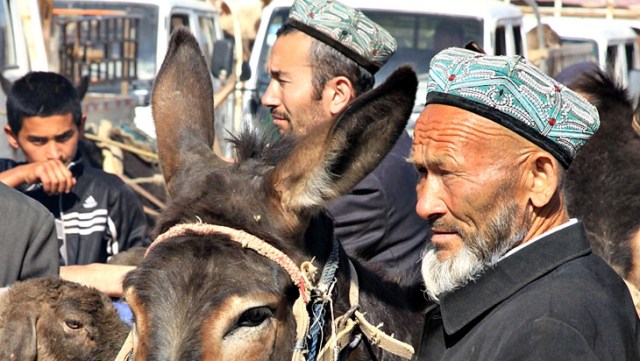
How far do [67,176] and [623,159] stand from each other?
2.93m

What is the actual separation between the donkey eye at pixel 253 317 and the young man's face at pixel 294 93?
1710mm

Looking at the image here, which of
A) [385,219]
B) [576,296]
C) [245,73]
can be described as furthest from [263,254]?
[245,73]

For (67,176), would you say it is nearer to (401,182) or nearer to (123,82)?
(401,182)

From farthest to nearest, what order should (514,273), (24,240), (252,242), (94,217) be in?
(94,217), (24,240), (252,242), (514,273)

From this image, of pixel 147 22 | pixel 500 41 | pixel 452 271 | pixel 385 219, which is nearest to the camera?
pixel 452 271

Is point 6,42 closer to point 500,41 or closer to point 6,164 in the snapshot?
point 6,164

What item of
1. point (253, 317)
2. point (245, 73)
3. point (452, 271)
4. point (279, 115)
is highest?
point (452, 271)

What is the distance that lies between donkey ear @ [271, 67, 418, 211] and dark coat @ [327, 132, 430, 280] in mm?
948

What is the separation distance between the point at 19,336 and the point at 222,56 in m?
9.01

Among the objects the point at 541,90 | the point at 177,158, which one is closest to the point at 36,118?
the point at 177,158

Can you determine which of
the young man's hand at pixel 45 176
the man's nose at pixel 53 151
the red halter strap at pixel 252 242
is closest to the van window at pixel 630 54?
the man's nose at pixel 53 151

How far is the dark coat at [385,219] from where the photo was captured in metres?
4.05

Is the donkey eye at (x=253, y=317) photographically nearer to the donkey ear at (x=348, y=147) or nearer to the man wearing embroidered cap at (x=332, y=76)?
the donkey ear at (x=348, y=147)

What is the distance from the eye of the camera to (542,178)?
104 inches
